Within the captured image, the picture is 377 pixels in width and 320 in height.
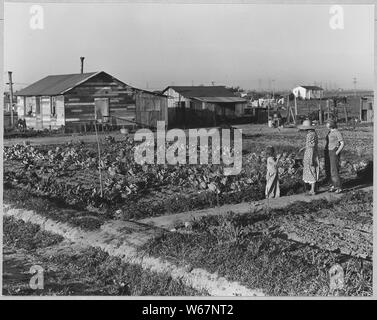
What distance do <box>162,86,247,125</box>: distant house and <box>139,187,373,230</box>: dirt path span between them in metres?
2.67

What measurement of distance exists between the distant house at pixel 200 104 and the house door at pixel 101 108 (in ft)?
3.96

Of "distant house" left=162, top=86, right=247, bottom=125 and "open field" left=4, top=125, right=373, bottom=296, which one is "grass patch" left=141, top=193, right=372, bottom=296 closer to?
"open field" left=4, top=125, right=373, bottom=296

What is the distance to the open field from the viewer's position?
5789 mm

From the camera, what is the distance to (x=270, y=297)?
18.2 ft

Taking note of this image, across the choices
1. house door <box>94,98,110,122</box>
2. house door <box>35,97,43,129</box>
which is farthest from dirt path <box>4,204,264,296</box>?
house door <box>35,97,43,129</box>

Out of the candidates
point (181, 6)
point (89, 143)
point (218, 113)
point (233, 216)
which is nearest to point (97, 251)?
point (233, 216)

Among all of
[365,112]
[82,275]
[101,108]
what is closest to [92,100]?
[101,108]

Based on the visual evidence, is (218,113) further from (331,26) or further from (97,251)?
(97,251)

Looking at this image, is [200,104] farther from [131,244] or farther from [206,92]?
[131,244]

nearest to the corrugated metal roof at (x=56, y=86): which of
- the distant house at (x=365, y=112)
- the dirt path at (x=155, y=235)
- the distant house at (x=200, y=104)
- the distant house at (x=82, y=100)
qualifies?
the distant house at (x=82, y=100)

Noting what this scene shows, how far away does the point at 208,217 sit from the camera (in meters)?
7.20

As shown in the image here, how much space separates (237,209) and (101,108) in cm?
459

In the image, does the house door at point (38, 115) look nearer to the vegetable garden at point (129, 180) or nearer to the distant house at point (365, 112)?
the vegetable garden at point (129, 180)

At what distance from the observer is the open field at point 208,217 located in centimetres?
579
